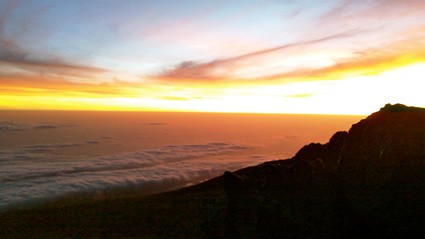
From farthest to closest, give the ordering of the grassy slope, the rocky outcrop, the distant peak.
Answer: the grassy slope
the distant peak
the rocky outcrop

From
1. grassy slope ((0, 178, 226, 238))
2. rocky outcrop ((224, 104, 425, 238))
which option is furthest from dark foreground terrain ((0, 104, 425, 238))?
grassy slope ((0, 178, 226, 238))

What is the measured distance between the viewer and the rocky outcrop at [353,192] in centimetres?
1484

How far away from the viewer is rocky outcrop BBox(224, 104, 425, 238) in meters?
14.8

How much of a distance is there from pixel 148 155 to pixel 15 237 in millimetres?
70362

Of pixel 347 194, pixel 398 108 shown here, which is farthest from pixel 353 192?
pixel 398 108

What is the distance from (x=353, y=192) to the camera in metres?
16.3

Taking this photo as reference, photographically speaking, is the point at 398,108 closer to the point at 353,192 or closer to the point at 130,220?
the point at 353,192

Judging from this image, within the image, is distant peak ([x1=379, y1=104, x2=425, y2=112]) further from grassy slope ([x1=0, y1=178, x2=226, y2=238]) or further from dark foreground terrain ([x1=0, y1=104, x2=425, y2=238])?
grassy slope ([x1=0, y1=178, x2=226, y2=238])

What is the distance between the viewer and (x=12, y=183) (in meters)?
53.4

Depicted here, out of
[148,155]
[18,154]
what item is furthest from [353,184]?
[18,154]

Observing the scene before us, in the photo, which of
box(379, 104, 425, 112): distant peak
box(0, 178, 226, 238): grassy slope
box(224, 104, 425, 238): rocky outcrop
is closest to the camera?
box(224, 104, 425, 238): rocky outcrop

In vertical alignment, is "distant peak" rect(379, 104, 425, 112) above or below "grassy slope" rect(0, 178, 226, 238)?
above

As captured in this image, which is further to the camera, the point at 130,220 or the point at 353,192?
the point at 130,220

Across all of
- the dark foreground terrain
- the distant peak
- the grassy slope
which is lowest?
the grassy slope
